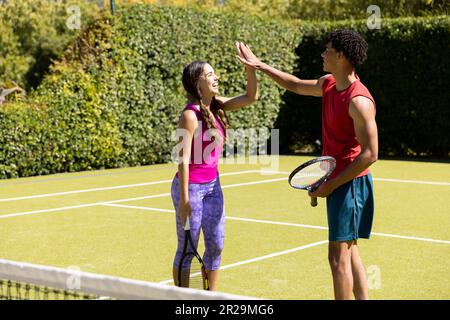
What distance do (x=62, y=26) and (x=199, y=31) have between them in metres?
27.5

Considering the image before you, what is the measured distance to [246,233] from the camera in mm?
9586

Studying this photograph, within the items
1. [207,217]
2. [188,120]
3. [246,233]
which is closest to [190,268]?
[207,217]

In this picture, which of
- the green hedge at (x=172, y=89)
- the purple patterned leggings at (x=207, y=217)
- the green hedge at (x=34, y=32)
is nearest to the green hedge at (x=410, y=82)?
the green hedge at (x=172, y=89)

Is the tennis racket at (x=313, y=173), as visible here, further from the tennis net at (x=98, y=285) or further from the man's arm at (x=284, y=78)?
the tennis net at (x=98, y=285)

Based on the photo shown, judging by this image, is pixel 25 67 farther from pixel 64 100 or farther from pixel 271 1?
pixel 64 100

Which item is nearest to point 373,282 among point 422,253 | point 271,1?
point 422,253

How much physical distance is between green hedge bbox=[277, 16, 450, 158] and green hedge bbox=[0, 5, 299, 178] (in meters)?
3.35

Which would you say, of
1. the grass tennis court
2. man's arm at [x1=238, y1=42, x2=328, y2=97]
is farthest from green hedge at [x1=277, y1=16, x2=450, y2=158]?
man's arm at [x1=238, y1=42, x2=328, y2=97]

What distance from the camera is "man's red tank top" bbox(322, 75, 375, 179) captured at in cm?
521

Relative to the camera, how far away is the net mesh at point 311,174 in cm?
529

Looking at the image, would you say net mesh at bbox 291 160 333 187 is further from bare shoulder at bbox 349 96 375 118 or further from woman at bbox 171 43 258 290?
woman at bbox 171 43 258 290

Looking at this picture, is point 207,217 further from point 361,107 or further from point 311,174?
point 361,107

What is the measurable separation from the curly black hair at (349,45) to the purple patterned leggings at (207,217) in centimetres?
136
